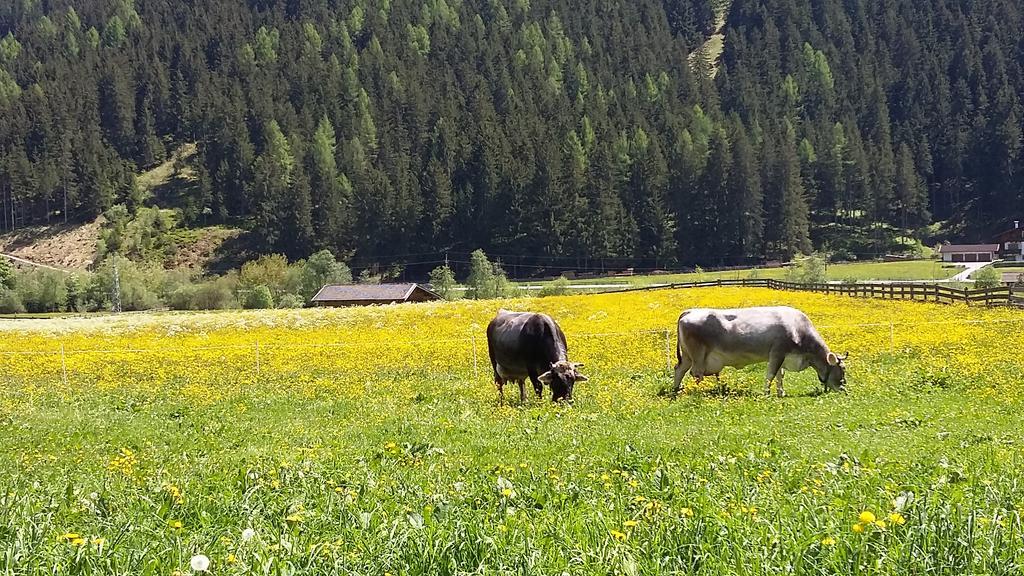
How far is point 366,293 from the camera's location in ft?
272

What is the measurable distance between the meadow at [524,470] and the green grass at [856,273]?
73.6 meters

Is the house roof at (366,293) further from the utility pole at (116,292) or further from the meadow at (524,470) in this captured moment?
the meadow at (524,470)

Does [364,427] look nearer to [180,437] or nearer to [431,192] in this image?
[180,437]

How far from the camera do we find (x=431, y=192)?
142375 millimetres

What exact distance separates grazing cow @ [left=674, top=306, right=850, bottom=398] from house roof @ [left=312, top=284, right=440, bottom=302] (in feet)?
206

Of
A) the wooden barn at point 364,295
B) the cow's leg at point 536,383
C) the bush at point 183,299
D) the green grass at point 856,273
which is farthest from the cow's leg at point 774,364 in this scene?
the bush at point 183,299

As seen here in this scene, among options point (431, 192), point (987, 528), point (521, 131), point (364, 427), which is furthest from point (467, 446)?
point (521, 131)

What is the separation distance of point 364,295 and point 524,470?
251 ft

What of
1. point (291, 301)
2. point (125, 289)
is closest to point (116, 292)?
point (125, 289)

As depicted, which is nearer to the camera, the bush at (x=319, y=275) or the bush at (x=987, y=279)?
the bush at (x=987, y=279)

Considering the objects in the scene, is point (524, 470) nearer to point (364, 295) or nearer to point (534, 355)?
point (534, 355)

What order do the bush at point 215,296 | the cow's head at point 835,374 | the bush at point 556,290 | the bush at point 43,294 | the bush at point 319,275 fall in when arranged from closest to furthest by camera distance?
the cow's head at point 835,374
the bush at point 556,290
the bush at point 43,294
the bush at point 215,296
the bush at point 319,275

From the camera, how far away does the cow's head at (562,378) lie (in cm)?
1720

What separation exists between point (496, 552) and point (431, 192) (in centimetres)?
13992
